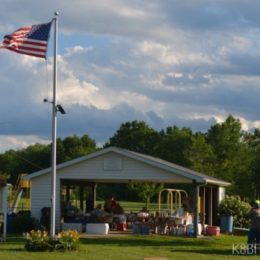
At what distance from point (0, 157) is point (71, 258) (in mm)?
97009

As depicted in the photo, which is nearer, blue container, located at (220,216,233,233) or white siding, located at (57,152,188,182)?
white siding, located at (57,152,188,182)

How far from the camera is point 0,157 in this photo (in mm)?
116688

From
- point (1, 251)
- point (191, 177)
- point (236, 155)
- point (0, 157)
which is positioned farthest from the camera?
point (0, 157)

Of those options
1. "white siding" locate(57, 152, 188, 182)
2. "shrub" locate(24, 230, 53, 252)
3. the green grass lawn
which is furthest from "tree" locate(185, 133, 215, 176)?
"shrub" locate(24, 230, 53, 252)

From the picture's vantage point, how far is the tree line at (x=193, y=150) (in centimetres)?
7225

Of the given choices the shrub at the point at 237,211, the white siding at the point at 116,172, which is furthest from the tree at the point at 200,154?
the white siding at the point at 116,172

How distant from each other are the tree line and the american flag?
141ft

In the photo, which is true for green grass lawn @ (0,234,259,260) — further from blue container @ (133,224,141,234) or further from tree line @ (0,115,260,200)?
tree line @ (0,115,260,200)

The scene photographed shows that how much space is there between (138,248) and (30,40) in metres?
7.94

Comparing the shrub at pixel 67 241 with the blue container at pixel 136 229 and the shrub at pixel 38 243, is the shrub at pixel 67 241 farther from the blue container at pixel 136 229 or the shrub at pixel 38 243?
the blue container at pixel 136 229

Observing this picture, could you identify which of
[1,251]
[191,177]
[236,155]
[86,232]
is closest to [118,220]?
[86,232]

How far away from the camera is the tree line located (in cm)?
7225

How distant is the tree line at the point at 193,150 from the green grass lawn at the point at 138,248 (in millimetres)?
34297

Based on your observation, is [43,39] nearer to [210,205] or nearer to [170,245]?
[170,245]
